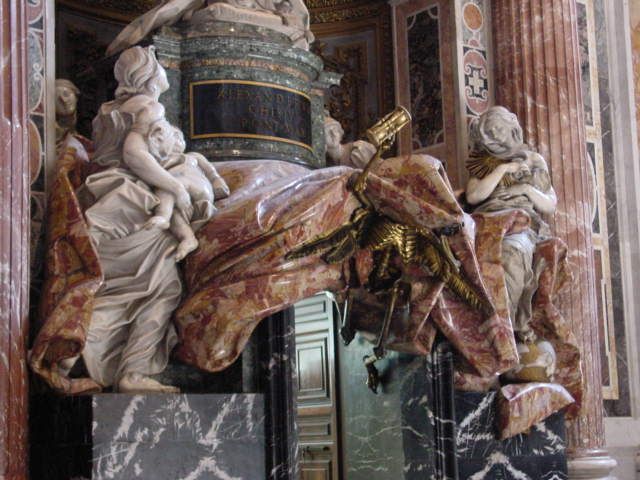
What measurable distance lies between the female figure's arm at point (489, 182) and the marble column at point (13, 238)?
3246 millimetres

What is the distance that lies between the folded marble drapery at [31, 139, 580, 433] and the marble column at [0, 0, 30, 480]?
138 mm

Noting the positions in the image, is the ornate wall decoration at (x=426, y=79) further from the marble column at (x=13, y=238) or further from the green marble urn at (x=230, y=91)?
the marble column at (x=13, y=238)

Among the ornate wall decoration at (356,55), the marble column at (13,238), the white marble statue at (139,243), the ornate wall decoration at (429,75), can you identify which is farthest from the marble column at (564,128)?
the marble column at (13,238)

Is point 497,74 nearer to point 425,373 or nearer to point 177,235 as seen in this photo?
point 425,373

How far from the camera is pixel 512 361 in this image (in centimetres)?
758

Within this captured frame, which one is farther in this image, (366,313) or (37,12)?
(366,313)

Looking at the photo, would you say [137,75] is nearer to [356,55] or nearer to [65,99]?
[65,99]

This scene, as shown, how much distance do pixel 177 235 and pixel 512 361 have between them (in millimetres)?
2182

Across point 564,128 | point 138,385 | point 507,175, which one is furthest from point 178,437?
point 564,128

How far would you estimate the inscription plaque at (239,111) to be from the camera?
25.9 ft

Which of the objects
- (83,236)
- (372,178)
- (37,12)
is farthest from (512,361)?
(37,12)

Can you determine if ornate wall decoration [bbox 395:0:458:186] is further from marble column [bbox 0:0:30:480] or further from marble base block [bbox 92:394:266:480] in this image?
marble column [bbox 0:0:30:480]

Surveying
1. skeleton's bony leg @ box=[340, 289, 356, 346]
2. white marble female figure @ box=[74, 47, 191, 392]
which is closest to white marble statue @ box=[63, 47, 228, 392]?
white marble female figure @ box=[74, 47, 191, 392]

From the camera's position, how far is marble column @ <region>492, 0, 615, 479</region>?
30.0ft
